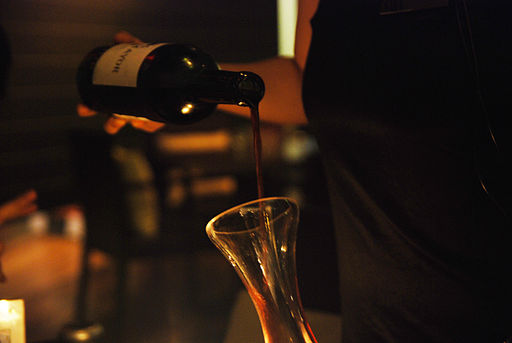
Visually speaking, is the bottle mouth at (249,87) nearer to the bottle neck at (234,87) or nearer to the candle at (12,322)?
the bottle neck at (234,87)

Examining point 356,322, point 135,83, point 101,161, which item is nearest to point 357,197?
point 356,322

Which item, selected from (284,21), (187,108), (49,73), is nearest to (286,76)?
(187,108)

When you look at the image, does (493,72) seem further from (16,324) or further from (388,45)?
(16,324)

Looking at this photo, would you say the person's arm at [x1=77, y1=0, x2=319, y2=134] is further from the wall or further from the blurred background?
the wall

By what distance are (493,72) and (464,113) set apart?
2.1 inches

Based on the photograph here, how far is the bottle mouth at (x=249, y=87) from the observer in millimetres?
537

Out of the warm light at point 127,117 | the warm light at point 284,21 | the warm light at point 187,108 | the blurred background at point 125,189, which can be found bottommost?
the blurred background at point 125,189

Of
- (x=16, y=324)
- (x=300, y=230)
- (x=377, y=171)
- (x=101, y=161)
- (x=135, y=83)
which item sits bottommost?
(x=300, y=230)

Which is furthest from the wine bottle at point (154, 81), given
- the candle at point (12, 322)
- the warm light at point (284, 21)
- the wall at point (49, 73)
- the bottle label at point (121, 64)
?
the warm light at point (284, 21)

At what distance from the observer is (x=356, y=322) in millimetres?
662

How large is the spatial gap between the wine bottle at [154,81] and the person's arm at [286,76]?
14 cm

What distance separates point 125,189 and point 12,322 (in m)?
1.81

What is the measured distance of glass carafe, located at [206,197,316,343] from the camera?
1.50 ft

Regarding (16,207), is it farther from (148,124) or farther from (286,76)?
(286,76)
